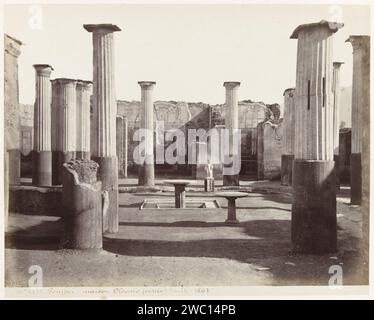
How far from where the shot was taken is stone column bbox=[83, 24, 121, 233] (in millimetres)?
7738

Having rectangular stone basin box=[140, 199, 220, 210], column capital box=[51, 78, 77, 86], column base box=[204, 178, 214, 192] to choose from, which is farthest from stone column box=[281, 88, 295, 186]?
column capital box=[51, 78, 77, 86]

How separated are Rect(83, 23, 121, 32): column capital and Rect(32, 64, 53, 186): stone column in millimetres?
6503

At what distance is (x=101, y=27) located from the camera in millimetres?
7625

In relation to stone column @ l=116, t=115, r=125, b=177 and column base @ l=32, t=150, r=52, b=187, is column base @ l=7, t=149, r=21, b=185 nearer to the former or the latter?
column base @ l=32, t=150, r=52, b=187

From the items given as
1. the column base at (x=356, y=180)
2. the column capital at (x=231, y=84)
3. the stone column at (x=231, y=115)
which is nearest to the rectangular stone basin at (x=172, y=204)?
the column base at (x=356, y=180)

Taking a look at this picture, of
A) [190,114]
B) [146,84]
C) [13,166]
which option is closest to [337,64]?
[146,84]

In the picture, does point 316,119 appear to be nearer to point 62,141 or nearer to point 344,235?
point 344,235

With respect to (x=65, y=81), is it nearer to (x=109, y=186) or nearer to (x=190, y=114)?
(x=109, y=186)

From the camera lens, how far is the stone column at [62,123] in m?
14.4

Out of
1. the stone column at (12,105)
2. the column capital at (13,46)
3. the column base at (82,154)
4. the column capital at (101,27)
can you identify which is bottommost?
the column base at (82,154)

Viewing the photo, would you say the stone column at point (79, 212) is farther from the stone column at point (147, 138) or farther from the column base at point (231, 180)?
the column base at point (231, 180)

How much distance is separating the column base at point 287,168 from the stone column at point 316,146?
9.14 metres

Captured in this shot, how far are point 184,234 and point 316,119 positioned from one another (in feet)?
10.5

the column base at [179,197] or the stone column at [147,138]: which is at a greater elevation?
the stone column at [147,138]
